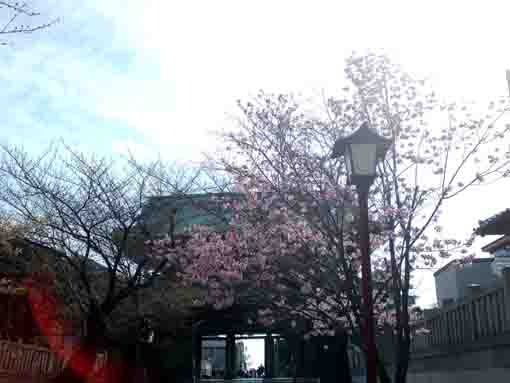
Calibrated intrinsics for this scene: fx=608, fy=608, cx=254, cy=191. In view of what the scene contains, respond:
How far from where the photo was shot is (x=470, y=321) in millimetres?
9781

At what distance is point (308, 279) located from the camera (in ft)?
34.3

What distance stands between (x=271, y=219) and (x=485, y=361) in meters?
4.05

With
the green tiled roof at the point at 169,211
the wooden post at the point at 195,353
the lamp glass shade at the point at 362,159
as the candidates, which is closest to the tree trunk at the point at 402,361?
the lamp glass shade at the point at 362,159

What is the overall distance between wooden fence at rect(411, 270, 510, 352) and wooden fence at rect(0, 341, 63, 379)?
33.5 ft

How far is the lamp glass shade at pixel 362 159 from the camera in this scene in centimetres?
714

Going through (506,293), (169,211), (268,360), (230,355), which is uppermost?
(169,211)

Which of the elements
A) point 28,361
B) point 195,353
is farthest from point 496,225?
point 195,353

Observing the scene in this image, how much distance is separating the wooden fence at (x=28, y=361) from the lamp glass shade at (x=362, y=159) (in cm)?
1211

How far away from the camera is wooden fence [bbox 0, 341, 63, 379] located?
51.4 feet

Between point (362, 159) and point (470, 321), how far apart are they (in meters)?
4.21

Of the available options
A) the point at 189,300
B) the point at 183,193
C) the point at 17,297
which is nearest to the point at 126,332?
the point at 189,300

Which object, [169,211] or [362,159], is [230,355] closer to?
[169,211]

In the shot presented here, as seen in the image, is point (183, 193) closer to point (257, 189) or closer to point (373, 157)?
point (257, 189)

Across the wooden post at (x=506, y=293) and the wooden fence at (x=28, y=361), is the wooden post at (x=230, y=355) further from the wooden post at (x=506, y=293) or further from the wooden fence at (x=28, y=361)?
the wooden post at (x=506, y=293)
